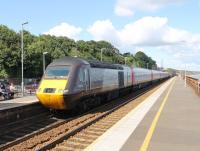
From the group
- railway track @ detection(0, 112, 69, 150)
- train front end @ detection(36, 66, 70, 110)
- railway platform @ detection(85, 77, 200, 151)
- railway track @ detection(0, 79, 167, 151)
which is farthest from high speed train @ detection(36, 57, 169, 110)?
railway platform @ detection(85, 77, 200, 151)

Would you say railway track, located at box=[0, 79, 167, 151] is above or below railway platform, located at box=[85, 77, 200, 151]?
below

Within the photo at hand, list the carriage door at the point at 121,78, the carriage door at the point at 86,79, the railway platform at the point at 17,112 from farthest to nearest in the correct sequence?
1. the carriage door at the point at 121,78
2. the carriage door at the point at 86,79
3. the railway platform at the point at 17,112

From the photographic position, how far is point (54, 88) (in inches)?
779

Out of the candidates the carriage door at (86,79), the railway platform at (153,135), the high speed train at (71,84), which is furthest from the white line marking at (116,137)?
the carriage door at (86,79)

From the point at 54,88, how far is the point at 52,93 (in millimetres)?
327

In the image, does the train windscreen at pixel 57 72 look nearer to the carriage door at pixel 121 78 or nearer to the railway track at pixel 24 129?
the railway track at pixel 24 129

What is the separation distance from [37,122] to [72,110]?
12.6ft

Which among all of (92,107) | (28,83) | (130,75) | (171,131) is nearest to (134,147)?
(171,131)

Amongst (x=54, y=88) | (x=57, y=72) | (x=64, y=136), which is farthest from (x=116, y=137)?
(x=57, y=72)

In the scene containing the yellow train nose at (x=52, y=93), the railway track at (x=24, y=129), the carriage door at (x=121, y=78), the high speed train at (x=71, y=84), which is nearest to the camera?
the railway track at (x=24, y=129)

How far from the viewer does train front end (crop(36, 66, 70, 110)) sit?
766 inches

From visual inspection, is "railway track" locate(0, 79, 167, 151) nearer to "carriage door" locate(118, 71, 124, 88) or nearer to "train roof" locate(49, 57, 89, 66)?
"train roof" locate(49, 57, 89, 66)

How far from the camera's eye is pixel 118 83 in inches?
1344

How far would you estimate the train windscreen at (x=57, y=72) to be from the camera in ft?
66.9
